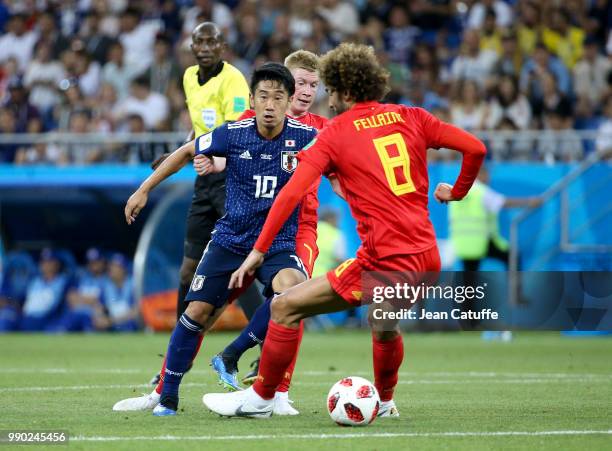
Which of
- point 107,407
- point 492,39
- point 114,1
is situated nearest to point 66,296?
point 114,1

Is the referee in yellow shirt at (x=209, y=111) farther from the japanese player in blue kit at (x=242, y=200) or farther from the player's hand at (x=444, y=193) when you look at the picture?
A: the player's hand at (x=444, y=193)

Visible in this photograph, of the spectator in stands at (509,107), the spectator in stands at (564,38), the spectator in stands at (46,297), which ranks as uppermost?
the spectator in stands at (564,38)

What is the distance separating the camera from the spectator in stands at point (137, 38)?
1989cm

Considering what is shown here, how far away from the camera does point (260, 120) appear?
23.4ft

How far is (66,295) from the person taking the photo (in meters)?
18.1

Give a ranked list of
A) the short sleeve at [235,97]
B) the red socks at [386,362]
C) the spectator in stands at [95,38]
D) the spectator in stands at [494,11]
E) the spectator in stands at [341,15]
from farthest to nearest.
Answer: the spectator in stands at [95,38] < the spectator in stands at [341,15] < the spectator in stands at [494,11] < the short sleeve at [235,97] < the red socks at [386,362]

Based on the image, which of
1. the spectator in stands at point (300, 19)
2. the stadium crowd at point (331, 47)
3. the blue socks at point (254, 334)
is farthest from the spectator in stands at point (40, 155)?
the blue socks at point (254, 334)

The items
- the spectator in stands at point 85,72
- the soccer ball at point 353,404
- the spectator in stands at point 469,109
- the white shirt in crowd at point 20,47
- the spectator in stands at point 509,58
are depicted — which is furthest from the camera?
the white shirt in crowd at point 20,47

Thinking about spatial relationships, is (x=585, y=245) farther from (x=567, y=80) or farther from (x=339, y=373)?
(x=339, y=373)

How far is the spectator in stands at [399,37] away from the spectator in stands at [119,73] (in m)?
4.27

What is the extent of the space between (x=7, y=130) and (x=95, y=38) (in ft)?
7.85

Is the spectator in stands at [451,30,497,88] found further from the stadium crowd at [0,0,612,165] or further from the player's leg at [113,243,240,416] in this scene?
the player's leg at [113,243,240,416]

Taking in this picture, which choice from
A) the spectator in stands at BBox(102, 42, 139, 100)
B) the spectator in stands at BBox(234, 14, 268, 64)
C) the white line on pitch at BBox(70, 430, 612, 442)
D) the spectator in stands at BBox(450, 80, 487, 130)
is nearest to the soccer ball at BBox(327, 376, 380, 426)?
the white line on pitch at BBox(70, 430, 612, 442)

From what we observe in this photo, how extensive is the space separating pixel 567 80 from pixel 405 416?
11004 mm
